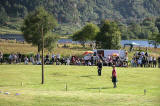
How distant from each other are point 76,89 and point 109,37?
230ft

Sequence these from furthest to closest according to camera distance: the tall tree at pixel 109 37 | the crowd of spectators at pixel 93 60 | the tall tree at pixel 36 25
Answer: the tall tree at pixel 109 37, the tall tree at pixel 36 25, the crowd of spectators at pixel 93 60

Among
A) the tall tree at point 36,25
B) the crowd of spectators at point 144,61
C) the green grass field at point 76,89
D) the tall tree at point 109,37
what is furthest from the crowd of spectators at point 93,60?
the tall tree at point 109,37

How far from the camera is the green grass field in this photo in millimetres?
16750

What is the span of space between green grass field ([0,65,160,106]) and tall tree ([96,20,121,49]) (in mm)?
57085

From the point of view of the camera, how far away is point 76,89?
966 inches

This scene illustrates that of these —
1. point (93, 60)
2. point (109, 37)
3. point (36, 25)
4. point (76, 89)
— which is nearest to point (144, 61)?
point (93, 60)

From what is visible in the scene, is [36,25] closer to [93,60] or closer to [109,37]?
[109,37]

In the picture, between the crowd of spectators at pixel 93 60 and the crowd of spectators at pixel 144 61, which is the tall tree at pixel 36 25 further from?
the crowd of spectators at pixel 144 61

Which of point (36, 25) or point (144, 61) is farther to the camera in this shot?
point (36, 25)

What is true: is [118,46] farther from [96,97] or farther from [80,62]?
[96,97]

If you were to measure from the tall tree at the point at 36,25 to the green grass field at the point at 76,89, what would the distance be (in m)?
38.2

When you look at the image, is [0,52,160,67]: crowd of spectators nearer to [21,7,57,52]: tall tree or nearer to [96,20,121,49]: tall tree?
[21,7,57,52]: tall tree

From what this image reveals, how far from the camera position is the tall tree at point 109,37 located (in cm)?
9256

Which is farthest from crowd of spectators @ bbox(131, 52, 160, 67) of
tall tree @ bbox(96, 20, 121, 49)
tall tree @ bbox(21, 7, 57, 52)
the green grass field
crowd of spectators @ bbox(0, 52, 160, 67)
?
tall tree @ bbox(96, 20, 121, 49)
